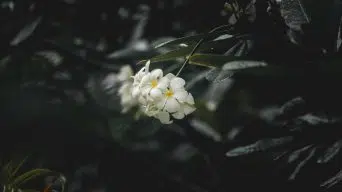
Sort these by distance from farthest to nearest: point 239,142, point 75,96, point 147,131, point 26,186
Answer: point 75,96
point 239,142
point 147,131
point 26,186

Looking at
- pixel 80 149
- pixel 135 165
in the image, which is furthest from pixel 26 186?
pixel 135 165

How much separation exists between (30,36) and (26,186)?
0.63 m

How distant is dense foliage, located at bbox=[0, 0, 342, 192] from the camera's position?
112 cm

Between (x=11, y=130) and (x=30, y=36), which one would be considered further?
(x=30, y=36)

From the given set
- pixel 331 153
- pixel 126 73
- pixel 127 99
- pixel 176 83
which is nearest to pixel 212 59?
pixel 176 83

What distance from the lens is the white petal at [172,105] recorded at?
1.10 metres

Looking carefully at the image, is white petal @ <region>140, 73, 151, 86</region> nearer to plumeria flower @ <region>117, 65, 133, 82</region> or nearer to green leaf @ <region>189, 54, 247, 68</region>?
green leaf @ <region>189, 54, 247, 68</region>

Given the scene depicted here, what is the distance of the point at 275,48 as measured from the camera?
1.16 m

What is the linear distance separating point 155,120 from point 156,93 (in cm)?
26

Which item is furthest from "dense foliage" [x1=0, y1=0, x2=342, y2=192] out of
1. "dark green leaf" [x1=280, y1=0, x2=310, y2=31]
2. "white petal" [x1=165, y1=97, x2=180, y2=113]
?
"white petal" [x1=165, y1=97, x2=180, y2=113]

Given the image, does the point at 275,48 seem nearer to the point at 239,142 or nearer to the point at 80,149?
the point at 239,142

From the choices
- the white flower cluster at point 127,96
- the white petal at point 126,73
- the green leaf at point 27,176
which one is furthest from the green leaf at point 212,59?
the white petal at point 126,73

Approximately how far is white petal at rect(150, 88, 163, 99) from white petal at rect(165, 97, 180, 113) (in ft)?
0.08

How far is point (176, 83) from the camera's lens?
3.56ft
